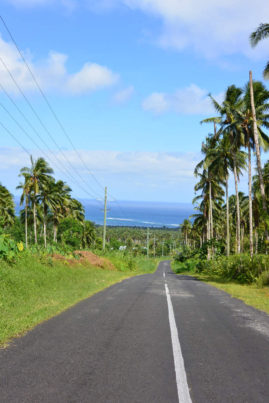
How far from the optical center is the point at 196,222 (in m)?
66.9

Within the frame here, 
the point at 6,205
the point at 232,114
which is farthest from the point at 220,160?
the point at 6,205

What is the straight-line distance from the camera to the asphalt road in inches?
189

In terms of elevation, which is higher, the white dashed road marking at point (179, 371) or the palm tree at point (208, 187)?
the palm tree at point (208, 187)

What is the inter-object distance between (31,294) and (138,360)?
829 centimetres

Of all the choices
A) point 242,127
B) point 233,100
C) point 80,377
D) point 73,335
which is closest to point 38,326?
point 73,335

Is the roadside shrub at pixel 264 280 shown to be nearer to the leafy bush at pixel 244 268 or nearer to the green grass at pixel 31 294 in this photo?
the leafy bush at pixel 244 268

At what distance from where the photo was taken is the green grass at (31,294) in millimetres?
8823

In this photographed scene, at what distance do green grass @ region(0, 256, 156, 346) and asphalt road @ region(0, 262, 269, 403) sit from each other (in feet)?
1.65

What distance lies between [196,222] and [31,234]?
35437 mm

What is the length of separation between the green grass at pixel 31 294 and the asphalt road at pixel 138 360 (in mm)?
502

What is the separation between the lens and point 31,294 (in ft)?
44.1

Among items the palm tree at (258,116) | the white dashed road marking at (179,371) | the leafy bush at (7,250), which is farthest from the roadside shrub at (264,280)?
the leafy bush at (7,250)

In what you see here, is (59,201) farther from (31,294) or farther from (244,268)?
(31,294)

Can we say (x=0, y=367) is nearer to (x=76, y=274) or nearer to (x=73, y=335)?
(x=73, y=335)
